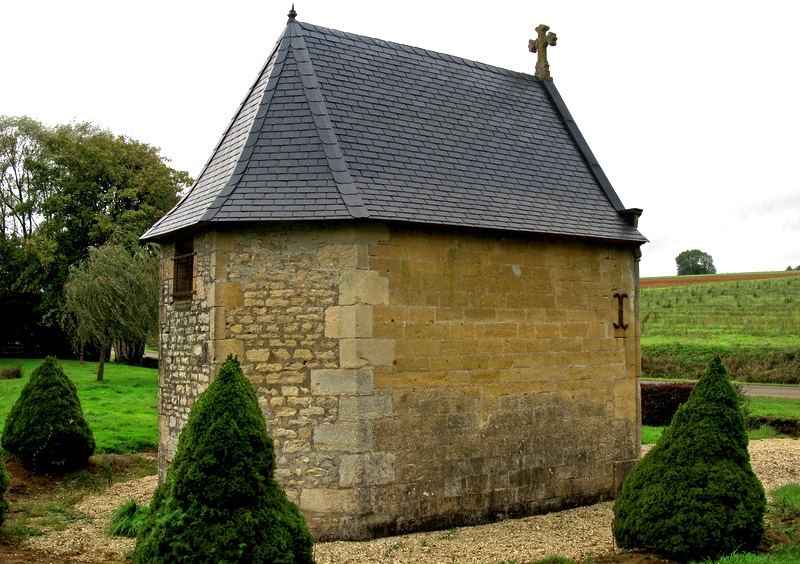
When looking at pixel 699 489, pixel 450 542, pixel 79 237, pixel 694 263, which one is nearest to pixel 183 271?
pixel 450 542

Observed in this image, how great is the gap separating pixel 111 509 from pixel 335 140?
242 inches

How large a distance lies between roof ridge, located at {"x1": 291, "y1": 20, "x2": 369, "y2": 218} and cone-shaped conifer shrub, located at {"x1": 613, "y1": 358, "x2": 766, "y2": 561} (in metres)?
4.30

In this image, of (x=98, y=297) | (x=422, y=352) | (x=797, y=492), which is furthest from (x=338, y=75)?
(x=98, y=297)

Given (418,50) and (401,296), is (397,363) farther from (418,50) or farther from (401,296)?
(418,50)

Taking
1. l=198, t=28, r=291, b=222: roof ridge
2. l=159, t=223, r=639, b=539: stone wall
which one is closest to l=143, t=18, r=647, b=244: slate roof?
l=198, t=28, r=291, b=222: roof ridge

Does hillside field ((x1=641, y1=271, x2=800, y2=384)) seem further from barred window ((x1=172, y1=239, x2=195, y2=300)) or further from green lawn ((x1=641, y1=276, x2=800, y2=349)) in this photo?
barred window ((x1=172, y1=239, x2=195, y2=300))

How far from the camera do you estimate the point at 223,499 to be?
6.54 meters

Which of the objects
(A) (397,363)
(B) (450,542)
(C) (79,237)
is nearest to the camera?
(B) (450,542)

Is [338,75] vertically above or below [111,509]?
above

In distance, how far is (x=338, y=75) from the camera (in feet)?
36.3

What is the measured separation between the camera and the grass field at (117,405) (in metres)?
15.0

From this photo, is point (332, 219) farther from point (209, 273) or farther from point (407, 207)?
point (209, 273)

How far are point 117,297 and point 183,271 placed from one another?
13.8m

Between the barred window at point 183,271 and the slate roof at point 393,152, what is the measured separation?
14.4 inches
